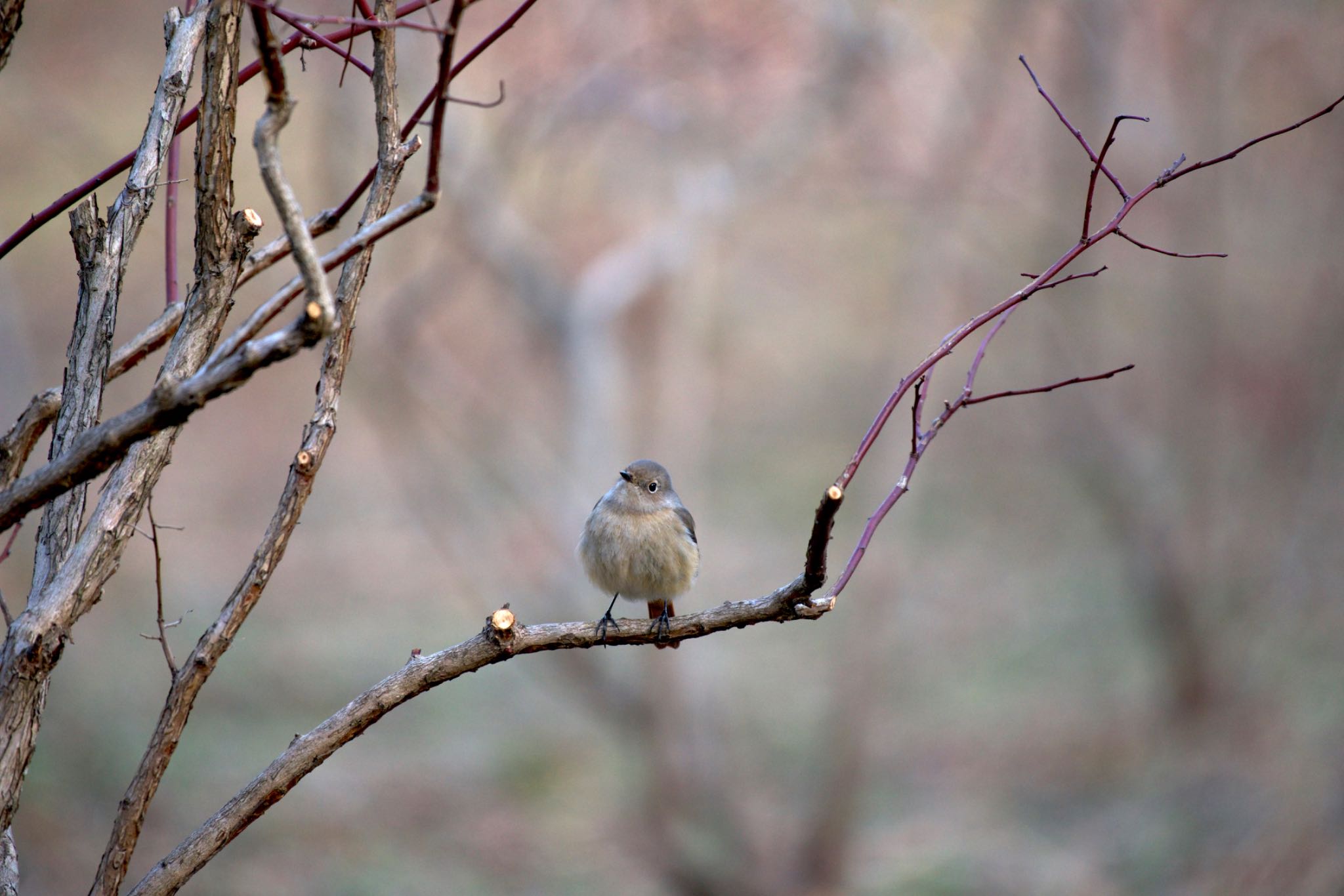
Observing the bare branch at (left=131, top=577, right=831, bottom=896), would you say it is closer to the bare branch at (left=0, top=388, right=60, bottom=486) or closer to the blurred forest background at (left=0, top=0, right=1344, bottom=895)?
the bare branch at (left=0, top=388, right=60, bottom=486)

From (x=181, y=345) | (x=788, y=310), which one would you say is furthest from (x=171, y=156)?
(x=788, y=310)

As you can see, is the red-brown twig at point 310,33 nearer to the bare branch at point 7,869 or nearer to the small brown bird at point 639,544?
the bare branch at point 7,869

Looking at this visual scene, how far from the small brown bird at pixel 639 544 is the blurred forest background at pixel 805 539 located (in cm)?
282

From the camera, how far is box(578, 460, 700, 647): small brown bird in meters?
3.81

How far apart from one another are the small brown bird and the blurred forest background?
2.82 m

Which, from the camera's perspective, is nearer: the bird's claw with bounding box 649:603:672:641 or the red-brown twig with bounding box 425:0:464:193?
the red-brown twig with bounding box 425:0:464:193

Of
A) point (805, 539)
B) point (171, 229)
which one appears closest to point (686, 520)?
point (171, 229)

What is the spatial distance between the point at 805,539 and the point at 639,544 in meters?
8.27

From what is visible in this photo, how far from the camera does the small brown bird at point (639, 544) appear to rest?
3.81 m

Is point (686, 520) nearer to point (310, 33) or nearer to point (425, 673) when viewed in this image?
point (425, 673)

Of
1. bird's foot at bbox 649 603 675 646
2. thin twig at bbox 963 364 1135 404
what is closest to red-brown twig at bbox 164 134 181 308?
bird's foot at bbox 649 603 675 646

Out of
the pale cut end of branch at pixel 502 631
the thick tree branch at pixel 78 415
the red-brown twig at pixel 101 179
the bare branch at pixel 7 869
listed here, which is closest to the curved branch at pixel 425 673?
the pale cut end of branch at pixel 502 631

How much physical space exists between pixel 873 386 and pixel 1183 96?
19.1 ft

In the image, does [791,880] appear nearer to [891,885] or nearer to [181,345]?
[891,885]
